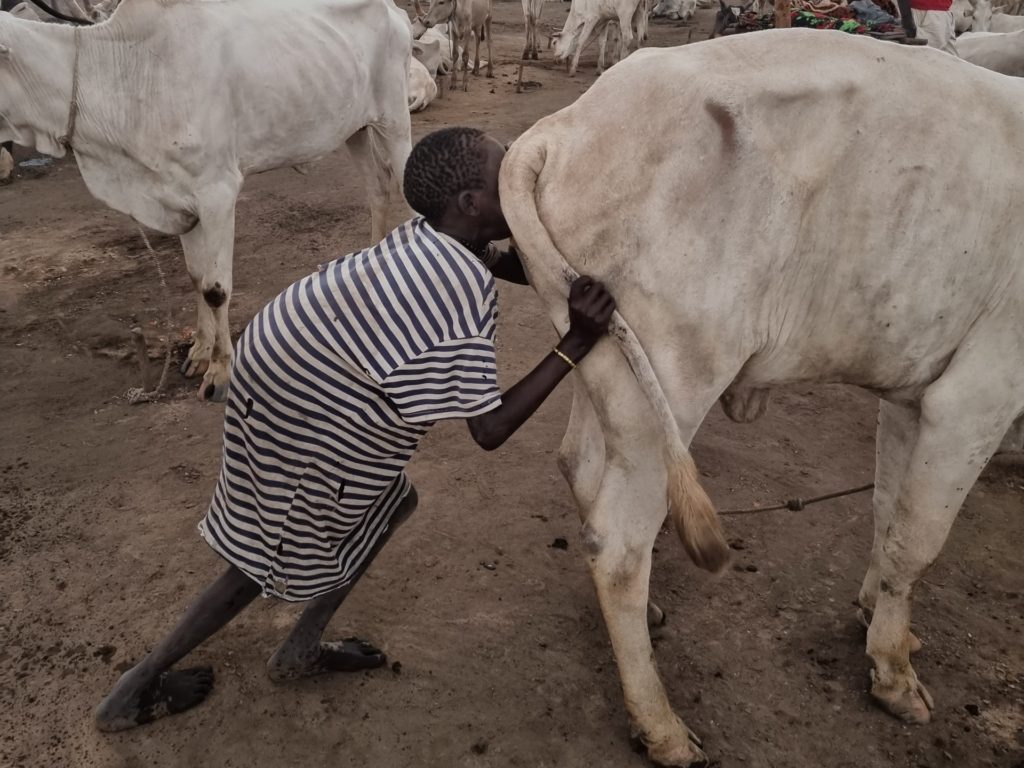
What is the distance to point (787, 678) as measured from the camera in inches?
109

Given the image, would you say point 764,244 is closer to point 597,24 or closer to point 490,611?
→ point 490,611

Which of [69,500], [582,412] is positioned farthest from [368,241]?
[582,412]

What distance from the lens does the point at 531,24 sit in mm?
14375

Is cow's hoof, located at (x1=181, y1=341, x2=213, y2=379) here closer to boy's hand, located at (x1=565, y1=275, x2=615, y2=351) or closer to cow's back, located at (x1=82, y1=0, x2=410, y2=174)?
cow's back, located at (x1=82, y1=0, x2=410, y2=174)

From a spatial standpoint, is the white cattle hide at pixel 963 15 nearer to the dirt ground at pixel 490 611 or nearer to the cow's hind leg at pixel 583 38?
the cow's hind leg at pixel 583 38

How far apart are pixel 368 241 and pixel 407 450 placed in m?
4.62

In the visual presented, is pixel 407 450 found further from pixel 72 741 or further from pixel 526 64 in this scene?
pixel 526 64

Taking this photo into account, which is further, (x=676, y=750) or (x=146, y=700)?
(x=146, y=700)

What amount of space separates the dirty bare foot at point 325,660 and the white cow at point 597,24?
471 inches

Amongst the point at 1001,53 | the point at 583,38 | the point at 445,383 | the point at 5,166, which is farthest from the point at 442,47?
the point at 445,383

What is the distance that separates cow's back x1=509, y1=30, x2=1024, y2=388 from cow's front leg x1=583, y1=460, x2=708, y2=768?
417 millimetres

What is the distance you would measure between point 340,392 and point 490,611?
1.25 meters

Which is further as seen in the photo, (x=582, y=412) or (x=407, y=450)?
(x=582, y=412)

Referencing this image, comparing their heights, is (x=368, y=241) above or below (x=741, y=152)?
below
